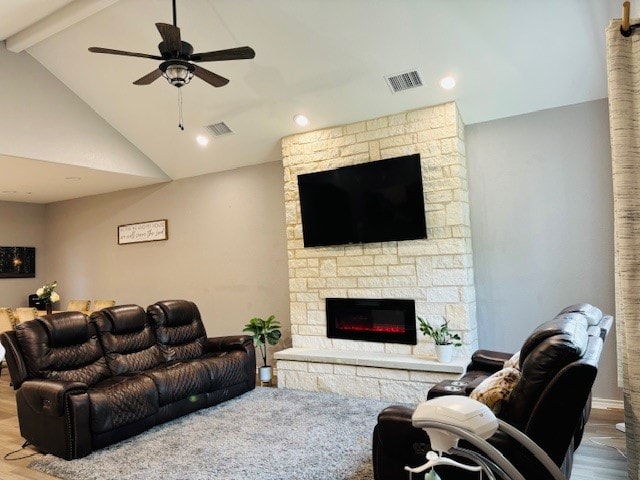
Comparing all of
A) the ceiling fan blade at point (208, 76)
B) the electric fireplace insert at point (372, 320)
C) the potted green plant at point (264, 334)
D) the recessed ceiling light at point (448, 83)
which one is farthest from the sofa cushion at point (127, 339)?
the recessed ceiling light at point (448, 83)

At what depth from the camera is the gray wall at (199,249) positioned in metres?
5.96

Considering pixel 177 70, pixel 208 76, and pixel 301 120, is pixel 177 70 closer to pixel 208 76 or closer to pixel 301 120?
pixel 208 76

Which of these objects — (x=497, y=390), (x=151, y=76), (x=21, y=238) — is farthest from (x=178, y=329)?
(x=21, y=238)

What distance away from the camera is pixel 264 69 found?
4.57 metres

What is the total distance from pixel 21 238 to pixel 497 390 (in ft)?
28.6

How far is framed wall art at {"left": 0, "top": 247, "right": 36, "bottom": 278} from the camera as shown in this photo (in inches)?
310

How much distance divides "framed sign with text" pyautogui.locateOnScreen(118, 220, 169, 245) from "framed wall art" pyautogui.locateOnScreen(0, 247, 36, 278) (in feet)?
7.28

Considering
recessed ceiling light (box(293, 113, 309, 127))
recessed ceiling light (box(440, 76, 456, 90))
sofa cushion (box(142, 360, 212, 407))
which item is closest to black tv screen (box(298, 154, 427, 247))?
recessed ceiling light (box(293, 113, 309, 127))

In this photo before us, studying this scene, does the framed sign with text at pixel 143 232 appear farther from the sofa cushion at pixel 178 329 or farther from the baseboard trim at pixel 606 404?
the baseboard trim at pixel 606 404

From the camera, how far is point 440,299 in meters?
4.46

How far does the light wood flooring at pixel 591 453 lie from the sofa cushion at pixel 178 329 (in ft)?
4.75

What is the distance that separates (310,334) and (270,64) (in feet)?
9.68

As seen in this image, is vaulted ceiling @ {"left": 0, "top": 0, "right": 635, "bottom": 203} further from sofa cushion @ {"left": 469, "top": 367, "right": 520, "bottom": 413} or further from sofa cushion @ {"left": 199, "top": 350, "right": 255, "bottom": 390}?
sofa cushion @ {"left": 469, "top": 367, "right": 520, "bottom": 413}

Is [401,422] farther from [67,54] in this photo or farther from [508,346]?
[67,54]
